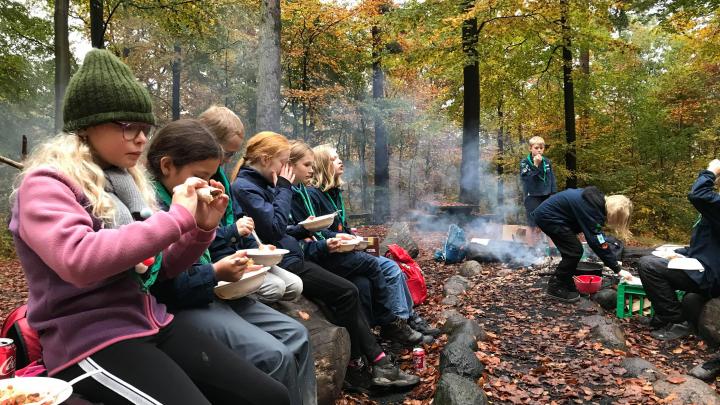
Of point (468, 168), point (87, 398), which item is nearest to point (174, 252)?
point (87, 398)

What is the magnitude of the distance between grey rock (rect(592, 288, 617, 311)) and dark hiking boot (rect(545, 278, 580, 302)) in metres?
0.24

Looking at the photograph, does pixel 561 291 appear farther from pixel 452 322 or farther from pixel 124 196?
pixel 124 196

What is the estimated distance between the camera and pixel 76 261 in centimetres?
147

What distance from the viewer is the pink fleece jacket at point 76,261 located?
1.50m

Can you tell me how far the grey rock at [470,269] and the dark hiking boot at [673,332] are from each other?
2905mm

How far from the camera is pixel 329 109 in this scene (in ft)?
61.6

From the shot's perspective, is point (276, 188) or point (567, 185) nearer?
point (276, 188)

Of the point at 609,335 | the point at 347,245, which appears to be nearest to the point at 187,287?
the point at 347,245

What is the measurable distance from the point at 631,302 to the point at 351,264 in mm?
3538

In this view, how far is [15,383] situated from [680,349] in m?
5.43

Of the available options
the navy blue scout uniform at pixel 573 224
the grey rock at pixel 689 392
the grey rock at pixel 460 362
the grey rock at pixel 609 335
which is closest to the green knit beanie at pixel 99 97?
the grey rock at pixel 460 362

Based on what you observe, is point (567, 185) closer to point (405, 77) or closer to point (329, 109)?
point (329, 109)

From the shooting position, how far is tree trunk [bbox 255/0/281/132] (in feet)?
26.2

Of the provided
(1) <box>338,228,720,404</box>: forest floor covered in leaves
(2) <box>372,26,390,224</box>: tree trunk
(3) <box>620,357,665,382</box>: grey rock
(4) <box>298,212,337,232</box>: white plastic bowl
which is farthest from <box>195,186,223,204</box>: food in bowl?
(2) <box>372,26,390,224</box>: tree trunk
